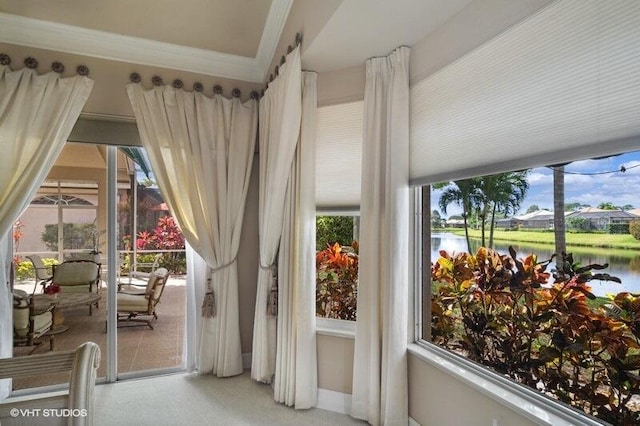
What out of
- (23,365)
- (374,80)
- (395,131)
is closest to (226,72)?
(374,80)

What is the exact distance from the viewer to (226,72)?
10.5ft

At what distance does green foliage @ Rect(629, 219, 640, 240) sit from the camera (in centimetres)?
122

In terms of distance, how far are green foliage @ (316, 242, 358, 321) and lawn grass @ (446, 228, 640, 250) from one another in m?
1.16

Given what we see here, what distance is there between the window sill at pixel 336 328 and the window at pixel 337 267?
47 mm

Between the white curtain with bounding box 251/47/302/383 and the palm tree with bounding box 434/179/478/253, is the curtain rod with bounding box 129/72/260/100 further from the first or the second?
the palm tree with bounding box 434/179/478/253

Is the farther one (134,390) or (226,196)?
(226,196)

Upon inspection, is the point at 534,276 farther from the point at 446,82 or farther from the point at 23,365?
the point at 23,365

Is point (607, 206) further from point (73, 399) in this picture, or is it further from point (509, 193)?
point (73, 399)

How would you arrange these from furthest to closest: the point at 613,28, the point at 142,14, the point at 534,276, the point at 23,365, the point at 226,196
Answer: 1. the point at 226,196
2. the point at 142,14
3. the point at 534,276
4. the point at 23,365
5. the point at 613,28

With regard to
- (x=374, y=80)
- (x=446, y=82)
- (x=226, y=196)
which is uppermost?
(x=374, y=80)

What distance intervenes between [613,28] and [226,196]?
2.73 meters

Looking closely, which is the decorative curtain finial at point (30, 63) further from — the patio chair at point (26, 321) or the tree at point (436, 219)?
the tree at point (436, 219)

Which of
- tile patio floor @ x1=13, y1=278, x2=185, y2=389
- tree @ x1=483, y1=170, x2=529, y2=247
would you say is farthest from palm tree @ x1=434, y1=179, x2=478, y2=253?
tile patio floor @ x1=13, y1=278, x2=185, y2=389

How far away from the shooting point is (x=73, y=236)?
2.96m
